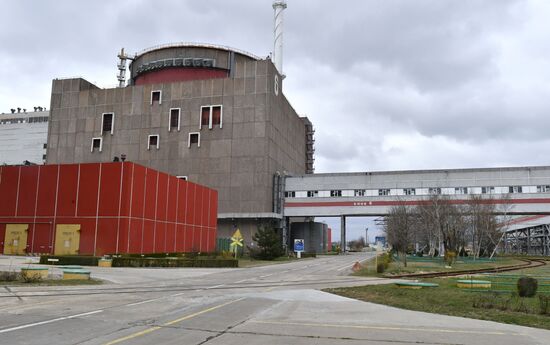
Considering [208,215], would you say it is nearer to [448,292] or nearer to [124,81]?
[448,292]

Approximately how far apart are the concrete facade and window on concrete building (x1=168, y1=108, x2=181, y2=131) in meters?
0.31

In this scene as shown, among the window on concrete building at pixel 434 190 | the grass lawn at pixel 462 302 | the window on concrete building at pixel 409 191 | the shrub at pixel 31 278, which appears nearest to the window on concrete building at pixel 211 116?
the window on concrete building at pixel 409 191

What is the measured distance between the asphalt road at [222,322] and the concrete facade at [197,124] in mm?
56030

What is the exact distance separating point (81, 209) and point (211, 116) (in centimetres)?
3553

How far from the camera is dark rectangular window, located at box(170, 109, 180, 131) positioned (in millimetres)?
77688

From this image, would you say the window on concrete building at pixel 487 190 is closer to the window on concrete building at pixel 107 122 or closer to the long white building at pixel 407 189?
the long white building at pixel 407 189

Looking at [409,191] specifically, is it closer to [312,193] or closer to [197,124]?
[312,193]

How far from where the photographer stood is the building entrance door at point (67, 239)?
42.4 meters

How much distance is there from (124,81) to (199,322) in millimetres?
100189

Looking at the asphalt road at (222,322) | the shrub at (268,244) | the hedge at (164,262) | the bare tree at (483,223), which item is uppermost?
the bare tree at (483,223)

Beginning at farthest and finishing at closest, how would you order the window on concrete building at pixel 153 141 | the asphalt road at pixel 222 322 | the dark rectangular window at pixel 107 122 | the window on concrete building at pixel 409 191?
the dark rectangular window at pixel 107 122 → the window on concrete building at pixel 153 141 → the window on concrete building at pixel 409 191 → the asphalt road at pixel 222 322

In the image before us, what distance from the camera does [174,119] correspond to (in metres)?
78.2

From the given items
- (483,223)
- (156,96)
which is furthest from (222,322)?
(156,96)

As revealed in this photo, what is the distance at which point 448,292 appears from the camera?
18.4m
